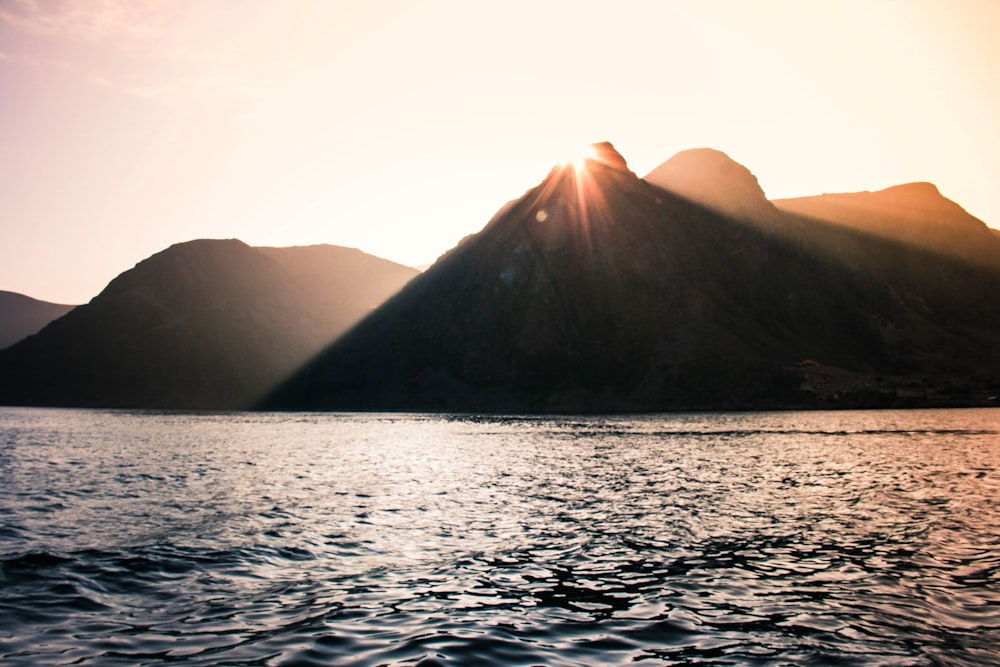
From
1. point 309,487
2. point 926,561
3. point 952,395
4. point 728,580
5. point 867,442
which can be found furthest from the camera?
point 952,395

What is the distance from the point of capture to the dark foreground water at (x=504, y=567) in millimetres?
13812

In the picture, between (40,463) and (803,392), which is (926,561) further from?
(803,392)

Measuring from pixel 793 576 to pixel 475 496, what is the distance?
1936 cm

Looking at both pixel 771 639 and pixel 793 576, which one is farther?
pixel 793 576

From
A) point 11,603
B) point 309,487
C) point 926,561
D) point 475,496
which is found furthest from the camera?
point 309,487

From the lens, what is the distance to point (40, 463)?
54625 mm

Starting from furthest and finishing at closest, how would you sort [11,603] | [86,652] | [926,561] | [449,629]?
[926,561] < [11,603] < [449,629] < [86,652]

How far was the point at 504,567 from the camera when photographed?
20828mm

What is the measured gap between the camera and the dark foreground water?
45.3ft

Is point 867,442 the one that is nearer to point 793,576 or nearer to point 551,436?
point 551,436

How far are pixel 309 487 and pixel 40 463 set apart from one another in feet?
91.4

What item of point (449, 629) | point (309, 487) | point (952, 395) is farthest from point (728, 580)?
point (952, 395)

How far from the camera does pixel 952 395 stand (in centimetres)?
17412

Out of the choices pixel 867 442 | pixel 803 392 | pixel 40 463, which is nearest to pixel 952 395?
pixel 803 392
